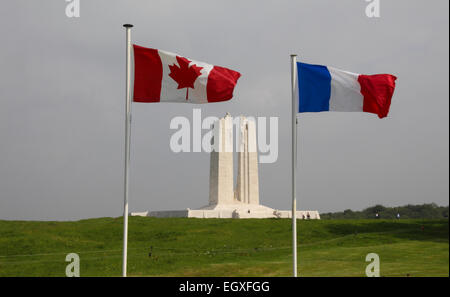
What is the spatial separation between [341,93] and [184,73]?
5037 mm

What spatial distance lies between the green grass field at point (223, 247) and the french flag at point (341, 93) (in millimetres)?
7527

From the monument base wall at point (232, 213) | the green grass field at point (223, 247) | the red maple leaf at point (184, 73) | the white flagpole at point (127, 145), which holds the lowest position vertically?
the green grass field at point (223, 247)

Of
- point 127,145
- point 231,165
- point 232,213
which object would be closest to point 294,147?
point 127,145

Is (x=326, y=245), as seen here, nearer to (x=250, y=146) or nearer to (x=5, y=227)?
(x=5, y=227)

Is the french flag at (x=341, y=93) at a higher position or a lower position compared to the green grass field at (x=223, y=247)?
higher

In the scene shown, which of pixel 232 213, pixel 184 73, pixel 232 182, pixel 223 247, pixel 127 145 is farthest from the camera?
pixel 232 182

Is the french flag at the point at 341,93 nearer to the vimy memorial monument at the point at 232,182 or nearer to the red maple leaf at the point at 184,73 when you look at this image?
the red maple leaf at the point at 184,73

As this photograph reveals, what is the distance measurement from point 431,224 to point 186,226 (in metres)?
17.1

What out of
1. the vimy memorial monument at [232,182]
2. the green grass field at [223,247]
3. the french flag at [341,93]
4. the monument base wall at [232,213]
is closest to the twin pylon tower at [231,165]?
the vimy memorial monument at [232,182]

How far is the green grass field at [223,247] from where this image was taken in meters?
24.9

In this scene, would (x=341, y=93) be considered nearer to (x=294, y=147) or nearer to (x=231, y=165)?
(x=294, y=147)

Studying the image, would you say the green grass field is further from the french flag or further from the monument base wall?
the monument base wall

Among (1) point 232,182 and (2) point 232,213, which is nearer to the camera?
(2) point 232,213

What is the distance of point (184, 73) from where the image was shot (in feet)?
55.6
